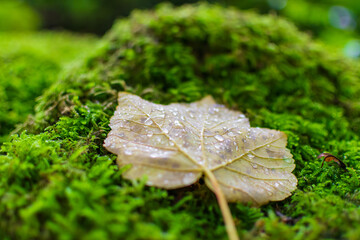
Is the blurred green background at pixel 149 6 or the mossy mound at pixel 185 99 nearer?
the mossy mound at pixel 185 99

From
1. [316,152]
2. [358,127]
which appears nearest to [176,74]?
[316,152]

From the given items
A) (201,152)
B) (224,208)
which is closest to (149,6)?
(201,152)

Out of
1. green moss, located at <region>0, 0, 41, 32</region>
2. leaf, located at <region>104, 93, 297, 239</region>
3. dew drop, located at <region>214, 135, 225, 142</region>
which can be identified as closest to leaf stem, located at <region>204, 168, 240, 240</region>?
leaf, located at <region>104, 93, 297, 239</region>

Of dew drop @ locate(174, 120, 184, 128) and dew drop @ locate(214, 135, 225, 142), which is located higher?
dew drop @ locate(174, 120, 184, 128)

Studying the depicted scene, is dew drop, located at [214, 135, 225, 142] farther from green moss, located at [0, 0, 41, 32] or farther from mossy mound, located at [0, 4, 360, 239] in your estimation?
green moss, located at [0, 0, 41, 32]

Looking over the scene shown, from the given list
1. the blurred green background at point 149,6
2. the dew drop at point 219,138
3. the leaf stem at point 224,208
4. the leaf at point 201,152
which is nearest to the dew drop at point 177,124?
the leaf at point 201,152

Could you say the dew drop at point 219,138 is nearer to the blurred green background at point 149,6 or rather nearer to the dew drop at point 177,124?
the dew drop at point 177,124

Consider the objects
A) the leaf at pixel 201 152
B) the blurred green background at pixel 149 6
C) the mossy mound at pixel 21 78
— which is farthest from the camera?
the blurred green background at pixel 149 6
